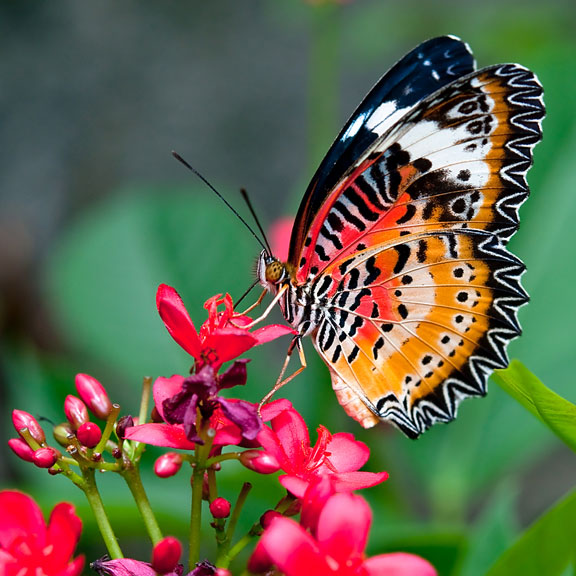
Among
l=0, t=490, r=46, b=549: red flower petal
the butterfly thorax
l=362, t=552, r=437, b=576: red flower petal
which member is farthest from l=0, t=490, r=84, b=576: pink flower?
the butterfly thorax

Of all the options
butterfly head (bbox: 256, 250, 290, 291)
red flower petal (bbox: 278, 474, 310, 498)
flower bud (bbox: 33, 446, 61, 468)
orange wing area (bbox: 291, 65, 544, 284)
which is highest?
orange wing area (bbox: 291, 65, 544, 284)

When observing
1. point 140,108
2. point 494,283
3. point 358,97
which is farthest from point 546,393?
point 140,108

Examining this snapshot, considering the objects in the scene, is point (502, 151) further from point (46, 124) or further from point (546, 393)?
point (46, 124)

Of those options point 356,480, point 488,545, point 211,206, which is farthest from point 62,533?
point 211,206

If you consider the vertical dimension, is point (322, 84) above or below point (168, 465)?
above

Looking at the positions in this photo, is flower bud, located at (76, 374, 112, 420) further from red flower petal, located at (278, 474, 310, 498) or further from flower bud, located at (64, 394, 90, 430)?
red flower petal, located at (278, 474, 310, 498)

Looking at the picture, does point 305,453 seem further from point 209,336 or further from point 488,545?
point 488,545
